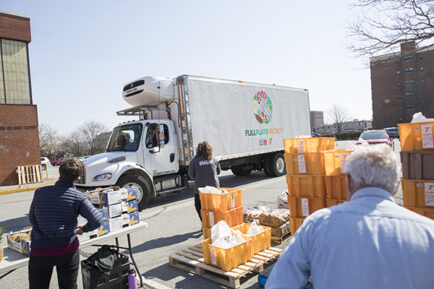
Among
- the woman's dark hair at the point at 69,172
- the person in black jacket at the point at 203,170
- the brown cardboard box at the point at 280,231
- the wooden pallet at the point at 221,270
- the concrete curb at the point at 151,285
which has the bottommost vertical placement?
the concrete curb at the point at 151,285

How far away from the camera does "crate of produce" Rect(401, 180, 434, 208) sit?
12.2 feet

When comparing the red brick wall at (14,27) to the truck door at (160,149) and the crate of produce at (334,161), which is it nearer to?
the truck door at (160,149)

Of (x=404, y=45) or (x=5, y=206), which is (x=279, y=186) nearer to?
(x=404, y=45)

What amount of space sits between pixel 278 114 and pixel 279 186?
3679mm

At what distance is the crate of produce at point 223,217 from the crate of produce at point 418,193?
8.47 ft

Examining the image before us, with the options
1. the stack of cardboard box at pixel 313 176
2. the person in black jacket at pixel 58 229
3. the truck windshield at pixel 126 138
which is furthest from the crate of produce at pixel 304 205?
the truck windshield at pixel 126 138

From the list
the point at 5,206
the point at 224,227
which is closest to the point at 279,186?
the point at 224,227

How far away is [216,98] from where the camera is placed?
10.9 m

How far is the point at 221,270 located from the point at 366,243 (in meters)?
3.15

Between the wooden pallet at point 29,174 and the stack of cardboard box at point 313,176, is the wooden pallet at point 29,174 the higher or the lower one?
the lower one

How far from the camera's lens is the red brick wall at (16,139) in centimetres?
1808

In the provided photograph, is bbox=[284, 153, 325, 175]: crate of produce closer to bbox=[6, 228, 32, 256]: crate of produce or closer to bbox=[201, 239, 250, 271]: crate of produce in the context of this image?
bbox=[201, 239, 250, 271]: crate of produce

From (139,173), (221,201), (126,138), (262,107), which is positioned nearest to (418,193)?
(221,201)

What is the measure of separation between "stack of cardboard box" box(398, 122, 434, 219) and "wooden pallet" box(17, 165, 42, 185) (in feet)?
66.1
